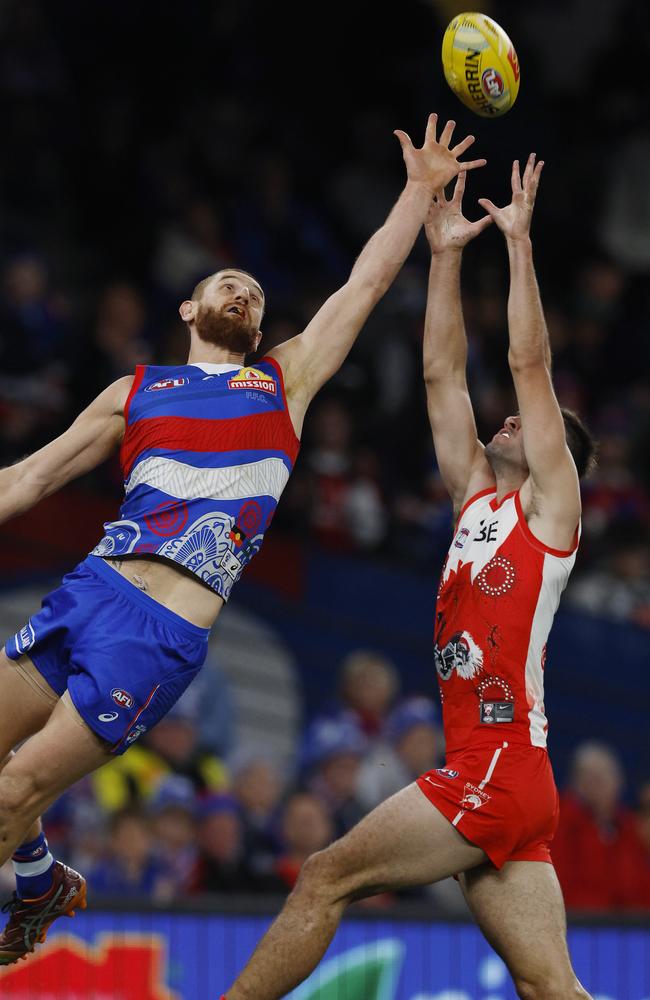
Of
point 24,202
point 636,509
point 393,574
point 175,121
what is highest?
point 175,121

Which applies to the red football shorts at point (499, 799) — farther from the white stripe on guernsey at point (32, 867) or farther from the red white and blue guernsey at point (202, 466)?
the white stripe on guernsey at point (32, 867)

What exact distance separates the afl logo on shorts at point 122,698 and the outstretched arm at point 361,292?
129cm

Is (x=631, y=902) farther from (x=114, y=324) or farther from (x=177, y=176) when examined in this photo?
(x=177, y=176)

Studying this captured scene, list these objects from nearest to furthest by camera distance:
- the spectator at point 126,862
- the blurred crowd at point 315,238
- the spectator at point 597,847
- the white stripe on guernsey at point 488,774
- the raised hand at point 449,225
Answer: the white stripe on guernsey at point 488,774, the raised hand at point 449,225, the spectator at point 126,862, the spectator at point 597,847, the blurred crowd at point 315,238

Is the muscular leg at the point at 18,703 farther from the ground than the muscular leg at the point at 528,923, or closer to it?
farther from the ground

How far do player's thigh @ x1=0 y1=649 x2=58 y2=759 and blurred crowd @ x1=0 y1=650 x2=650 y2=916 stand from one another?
277 centimetres

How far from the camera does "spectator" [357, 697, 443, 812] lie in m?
10.5

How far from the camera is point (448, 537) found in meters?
12.3

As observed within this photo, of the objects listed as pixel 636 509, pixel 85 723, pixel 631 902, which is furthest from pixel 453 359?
pixel 636 509

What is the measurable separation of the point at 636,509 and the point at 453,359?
6596 millimetres

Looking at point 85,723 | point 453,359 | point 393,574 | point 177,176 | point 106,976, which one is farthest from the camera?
point 177,176

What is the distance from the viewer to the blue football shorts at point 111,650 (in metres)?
6.14

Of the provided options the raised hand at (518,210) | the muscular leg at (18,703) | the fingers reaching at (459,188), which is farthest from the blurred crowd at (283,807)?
the raised hand at (518,210)

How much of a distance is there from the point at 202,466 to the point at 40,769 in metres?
1.26
